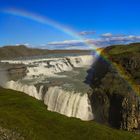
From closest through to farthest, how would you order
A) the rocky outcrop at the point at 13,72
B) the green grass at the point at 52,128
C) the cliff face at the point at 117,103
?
the green grass at the point at 52,128
the cliff face at the point at 117,103
the rocky outcrop at the point at 13,72

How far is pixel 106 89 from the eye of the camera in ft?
145

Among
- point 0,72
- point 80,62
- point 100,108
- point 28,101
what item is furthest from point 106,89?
point 80,62

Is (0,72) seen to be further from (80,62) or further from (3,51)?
(3,51)

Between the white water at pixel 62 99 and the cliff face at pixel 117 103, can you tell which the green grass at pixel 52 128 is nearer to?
the cliff face at pixel 117 103

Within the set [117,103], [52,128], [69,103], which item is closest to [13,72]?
[69,103]

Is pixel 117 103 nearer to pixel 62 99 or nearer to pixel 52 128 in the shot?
pixel 62 99

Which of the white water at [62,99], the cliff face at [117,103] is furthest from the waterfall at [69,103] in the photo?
the cliff face at [117,103]

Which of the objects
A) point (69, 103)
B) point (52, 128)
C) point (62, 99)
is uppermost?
point (62, 99)

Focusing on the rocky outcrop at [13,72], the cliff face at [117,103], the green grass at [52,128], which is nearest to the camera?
the green grass at [52,128]

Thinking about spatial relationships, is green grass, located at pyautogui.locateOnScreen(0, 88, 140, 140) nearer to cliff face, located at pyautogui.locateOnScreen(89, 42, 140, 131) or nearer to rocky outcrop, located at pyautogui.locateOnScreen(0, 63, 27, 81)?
cliff face, located at pyautogui.locateOnScreen(89, 42, 140, 131)

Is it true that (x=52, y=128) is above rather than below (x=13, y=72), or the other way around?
below

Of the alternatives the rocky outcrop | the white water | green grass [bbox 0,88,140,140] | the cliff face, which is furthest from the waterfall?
the rocky outcrop

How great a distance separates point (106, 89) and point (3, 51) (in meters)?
148

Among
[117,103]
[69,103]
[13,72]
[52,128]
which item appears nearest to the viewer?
[52,128]
